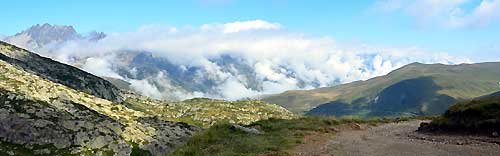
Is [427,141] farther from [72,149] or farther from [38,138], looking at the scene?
[38,138]

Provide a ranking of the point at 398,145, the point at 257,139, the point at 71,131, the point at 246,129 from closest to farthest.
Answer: the point at 398,145
the point at 257,139
the point at 246,129
the point at 71,131

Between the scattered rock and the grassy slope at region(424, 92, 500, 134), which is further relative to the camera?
the scattered rock

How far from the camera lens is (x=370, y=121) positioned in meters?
50.8

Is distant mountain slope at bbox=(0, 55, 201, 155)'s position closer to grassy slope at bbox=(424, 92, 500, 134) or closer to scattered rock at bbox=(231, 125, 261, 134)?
scattered rock at bbox=(231, 125, 261, 134)

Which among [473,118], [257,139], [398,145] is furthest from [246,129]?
[473,118]

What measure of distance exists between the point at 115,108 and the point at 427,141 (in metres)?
48.6

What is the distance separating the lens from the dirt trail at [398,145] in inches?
1083

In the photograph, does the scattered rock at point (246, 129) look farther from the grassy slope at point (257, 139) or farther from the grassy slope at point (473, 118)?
the grassy slope at point (473, 118)

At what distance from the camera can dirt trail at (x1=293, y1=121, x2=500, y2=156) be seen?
90.3ft

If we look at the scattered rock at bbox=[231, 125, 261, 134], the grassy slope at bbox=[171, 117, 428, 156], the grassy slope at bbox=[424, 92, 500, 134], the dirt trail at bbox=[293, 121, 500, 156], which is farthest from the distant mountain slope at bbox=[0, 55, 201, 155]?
the grassy slope at bbox=[424, 92, 500, 134]

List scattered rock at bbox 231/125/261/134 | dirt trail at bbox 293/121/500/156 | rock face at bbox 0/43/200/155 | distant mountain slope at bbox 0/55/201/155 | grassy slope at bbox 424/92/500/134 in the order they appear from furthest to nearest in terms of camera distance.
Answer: distant mountain slope at bbox 0/55/201/155, rock face at bbox 0/43/200/155, scattered rock at bbox 231/125/261/134, grassy slope at bbox 424/92/500/134, dirt trail at bbox 293/121/500/156

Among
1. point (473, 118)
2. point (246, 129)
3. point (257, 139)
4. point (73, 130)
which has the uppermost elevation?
point (473, 118)

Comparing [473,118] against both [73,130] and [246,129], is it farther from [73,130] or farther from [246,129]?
[73,130]

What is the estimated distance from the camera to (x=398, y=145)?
30984 millimetres
